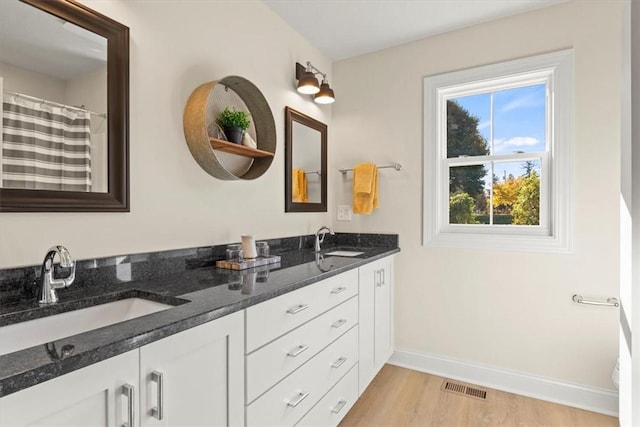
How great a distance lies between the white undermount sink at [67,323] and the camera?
92 cm

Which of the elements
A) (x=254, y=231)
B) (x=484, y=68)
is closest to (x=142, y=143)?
(x=254, y=231)

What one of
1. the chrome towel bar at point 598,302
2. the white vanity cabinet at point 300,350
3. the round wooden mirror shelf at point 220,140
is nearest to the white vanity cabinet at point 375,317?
the white vanity cabinet at point 300,350

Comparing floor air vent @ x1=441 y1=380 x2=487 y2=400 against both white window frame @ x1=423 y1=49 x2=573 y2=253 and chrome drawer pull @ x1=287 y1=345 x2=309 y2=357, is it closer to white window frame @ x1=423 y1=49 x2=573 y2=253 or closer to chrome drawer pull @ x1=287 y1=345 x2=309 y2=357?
white window frame @ x1=423 y1=49 x2=573 y2=253

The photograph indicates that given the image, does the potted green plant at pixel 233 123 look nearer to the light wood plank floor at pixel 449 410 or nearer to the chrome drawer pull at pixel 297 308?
the chrome drawer pull at pixel 297 308

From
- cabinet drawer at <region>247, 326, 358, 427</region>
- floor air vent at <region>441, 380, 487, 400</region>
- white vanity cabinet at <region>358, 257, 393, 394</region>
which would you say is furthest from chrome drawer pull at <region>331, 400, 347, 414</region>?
floor air vent at <region>441, 380, 487, 400</region>

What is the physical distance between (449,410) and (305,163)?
1.92 metres

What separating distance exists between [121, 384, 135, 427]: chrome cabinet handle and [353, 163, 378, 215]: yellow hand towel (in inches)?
82.7

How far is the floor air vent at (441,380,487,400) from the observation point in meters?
2.25

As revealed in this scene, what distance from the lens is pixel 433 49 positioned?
256 cm

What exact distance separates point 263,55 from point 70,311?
5.88 ft

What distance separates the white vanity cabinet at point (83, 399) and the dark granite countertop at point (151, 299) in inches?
1.0

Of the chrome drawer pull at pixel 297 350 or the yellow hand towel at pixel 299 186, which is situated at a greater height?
the yellow hand towel at pixel 299 186

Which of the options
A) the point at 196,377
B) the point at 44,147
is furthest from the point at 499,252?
the point at 44,147

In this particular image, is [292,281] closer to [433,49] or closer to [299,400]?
[299,400]
